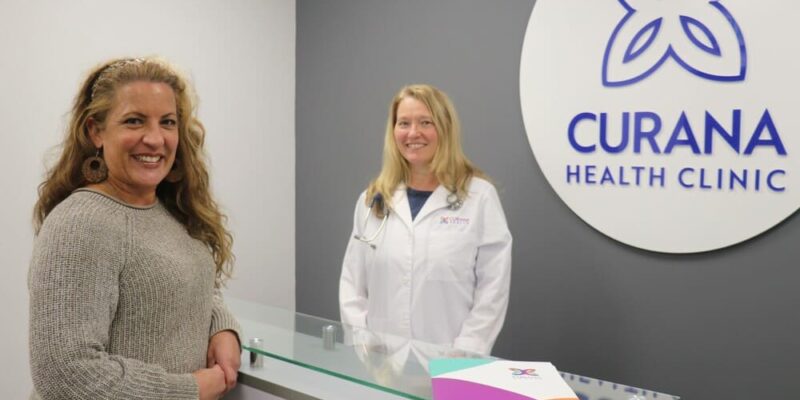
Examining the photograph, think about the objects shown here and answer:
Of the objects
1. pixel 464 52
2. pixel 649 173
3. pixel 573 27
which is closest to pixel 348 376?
pixel 649 173

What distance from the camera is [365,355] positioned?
4.23 ft

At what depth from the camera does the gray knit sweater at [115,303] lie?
1050mm

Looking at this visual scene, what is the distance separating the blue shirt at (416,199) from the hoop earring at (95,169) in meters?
1.33

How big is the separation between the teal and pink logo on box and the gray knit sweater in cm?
50

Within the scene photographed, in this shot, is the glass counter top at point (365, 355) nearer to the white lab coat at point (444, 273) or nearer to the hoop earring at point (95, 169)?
the hoop earring at point (95, 169)

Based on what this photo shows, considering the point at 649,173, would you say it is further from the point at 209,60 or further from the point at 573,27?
the point at 209,60

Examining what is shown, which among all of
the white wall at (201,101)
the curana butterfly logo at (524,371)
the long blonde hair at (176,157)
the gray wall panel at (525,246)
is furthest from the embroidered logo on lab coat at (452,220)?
the white wall at (201,101)

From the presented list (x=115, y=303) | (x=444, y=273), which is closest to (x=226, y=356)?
(x=115, y=303)

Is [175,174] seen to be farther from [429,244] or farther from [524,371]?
[429,244]

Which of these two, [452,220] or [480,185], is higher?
[480,185]

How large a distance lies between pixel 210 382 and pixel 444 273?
1189mm

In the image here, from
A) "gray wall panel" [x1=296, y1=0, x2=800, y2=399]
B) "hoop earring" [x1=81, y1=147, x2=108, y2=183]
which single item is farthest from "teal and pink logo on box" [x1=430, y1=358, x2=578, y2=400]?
"gray wall panel" [x1=296, y1=0, x2=800, y2=399]

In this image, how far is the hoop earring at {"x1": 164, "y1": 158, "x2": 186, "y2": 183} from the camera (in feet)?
4.63

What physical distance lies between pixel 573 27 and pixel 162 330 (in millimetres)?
2064
